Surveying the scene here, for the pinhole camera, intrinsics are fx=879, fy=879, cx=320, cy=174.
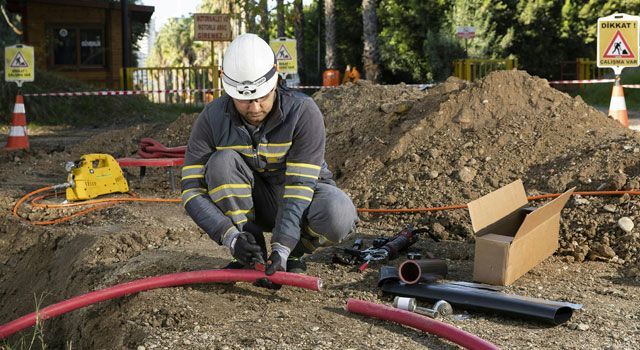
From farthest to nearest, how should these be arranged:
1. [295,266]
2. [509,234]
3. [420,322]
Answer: [509,234], [295,266], [420,322]

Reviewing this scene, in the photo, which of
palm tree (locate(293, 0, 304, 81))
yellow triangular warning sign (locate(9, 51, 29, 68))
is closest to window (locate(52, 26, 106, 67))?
palm tree (locate(293, 0, 304, 81))

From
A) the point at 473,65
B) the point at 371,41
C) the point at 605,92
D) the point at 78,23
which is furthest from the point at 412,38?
the point at 78,23

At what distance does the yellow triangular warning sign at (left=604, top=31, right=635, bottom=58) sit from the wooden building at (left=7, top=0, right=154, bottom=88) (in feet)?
54.9

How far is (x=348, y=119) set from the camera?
10.3 m

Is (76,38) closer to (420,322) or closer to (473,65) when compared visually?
(473,65)

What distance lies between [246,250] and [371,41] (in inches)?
795

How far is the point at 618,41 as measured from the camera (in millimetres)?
11641

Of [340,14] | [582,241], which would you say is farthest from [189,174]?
[340,14]

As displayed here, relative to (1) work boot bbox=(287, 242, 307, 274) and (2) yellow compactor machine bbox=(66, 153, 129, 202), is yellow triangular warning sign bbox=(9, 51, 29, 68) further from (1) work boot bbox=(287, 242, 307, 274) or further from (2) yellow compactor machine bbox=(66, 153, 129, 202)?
(1) work boot bbox=(287, 242, 307, 274)

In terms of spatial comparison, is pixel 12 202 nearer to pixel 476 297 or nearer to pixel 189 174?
pixel 189 174

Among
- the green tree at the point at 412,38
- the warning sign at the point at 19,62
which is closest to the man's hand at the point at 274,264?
the warning sign at the point at 19,62

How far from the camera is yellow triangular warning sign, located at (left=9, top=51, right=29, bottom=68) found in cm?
1484

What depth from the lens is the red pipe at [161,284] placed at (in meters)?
4.45

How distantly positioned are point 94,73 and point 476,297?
22.3 metres
